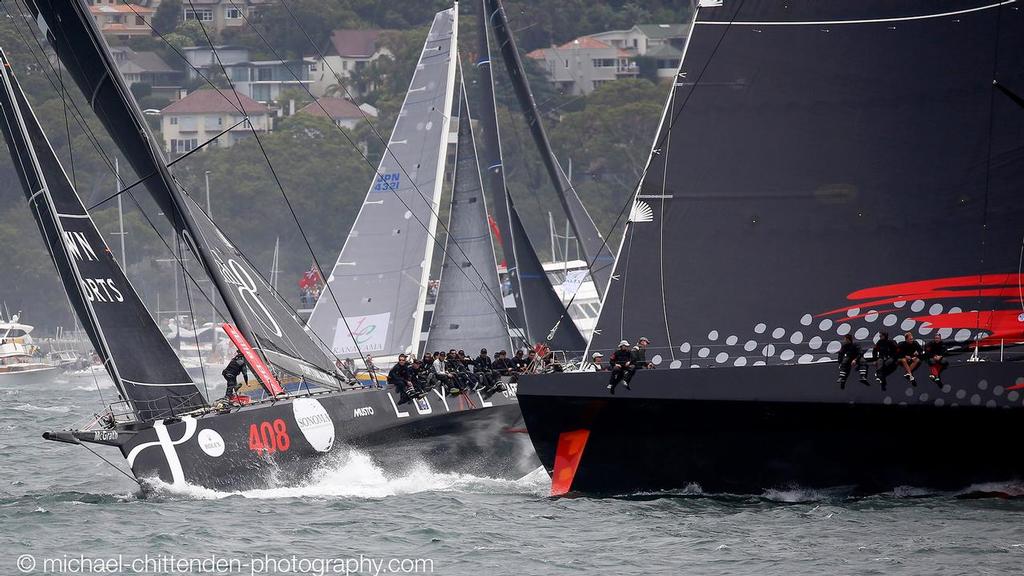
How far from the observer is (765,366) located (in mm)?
13836

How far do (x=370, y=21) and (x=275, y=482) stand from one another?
8071 centimetres

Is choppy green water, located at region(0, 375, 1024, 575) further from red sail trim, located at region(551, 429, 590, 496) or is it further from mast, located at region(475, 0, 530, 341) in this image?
mast, located at region(475, 0, 530, 341)

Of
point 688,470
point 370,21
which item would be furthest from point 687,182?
point 370,21

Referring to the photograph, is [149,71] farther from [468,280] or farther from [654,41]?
[468,280]

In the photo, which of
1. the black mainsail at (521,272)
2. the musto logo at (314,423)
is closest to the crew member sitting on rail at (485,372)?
the musto logo at (314,423)

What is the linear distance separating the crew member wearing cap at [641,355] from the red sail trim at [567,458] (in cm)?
93

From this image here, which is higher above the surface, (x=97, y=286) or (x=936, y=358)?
(x=97, y=286)

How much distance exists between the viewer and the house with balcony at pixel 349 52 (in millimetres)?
88312

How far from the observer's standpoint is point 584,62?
88750 mm

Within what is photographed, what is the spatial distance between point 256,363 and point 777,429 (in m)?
6.71

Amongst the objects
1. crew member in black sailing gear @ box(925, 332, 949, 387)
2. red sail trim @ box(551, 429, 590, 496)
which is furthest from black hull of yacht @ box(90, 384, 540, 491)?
crew member in black sailing gear @ box(925, 332, 949, 387)

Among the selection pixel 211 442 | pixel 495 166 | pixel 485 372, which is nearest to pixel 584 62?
pixel 495 166

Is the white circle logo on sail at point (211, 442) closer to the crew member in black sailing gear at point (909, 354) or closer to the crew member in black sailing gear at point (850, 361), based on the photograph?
the crew member in black sailing gear at point (850, 361)

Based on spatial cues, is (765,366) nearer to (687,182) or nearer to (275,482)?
(687,182)
